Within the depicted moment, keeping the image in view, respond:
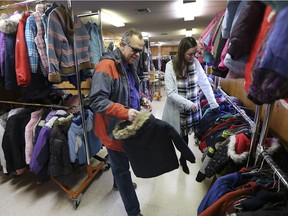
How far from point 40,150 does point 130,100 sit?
1.00 metres

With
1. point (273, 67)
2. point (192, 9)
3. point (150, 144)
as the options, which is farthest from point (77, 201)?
point (192, 9)

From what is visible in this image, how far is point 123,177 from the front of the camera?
4.72 ft

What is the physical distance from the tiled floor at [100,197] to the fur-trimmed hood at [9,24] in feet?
5.43

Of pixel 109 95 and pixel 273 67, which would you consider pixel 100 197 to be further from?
pixel 273 67

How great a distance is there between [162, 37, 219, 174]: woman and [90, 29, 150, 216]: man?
1.36 feet

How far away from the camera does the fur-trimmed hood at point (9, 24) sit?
1468 millimetres

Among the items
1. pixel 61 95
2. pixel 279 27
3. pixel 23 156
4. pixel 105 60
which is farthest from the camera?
pixel 61 95

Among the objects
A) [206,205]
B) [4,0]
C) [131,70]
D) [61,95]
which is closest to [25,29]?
[61,95]

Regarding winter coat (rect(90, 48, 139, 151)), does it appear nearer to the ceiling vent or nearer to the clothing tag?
the clothing tag

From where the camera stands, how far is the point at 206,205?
975 millimetres

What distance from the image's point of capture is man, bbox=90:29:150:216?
1104 mm

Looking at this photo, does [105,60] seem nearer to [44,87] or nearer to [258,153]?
[44,87]

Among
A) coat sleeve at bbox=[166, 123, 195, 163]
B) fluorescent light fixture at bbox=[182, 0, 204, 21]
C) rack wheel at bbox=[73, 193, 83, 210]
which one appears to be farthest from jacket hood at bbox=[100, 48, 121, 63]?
fluorescent light fixture at bbox=[182, 0, 204, 21]

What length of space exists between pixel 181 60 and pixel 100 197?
65.3 inches
